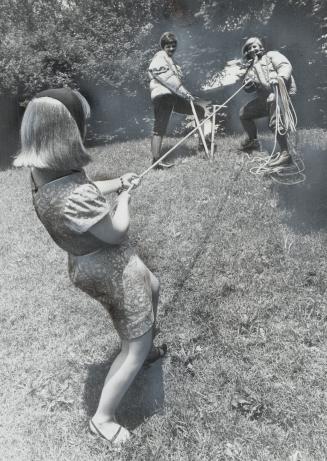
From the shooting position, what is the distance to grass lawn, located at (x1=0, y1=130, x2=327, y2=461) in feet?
8.38

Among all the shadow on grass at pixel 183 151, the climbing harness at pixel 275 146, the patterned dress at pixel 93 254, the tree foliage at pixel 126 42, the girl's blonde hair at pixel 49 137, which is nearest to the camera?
the girl's blonde hair at pixel 49 137

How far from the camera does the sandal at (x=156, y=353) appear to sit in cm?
311

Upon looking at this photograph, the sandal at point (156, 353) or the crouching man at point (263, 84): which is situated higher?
the crouching man at point (263, 84)

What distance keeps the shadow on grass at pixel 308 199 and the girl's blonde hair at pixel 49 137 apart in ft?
10.1

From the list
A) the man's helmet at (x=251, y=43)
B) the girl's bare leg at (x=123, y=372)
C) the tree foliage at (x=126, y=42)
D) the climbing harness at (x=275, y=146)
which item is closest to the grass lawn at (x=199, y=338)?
the climbing harness at (x=275, y=146)

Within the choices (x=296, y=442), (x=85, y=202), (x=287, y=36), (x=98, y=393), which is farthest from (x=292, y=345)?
(x=287, y=36)

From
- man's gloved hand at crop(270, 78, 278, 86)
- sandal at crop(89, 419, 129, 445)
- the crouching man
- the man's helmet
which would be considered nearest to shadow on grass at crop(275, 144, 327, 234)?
the crouching man

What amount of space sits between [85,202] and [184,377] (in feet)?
5.39

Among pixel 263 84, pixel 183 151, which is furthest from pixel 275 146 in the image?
pixel 183 151

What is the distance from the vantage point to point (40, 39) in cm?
1048

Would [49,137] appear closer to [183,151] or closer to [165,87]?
[165,87]

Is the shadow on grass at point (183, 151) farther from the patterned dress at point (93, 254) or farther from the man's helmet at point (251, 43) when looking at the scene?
the patterned dress at point (93, 254)

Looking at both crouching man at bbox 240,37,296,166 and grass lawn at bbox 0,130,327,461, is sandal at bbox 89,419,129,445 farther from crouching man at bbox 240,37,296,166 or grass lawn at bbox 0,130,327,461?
crouching man at bbox 240,37,296,166

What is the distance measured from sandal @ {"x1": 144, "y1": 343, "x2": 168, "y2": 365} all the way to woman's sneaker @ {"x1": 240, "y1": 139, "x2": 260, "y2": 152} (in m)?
4.57
